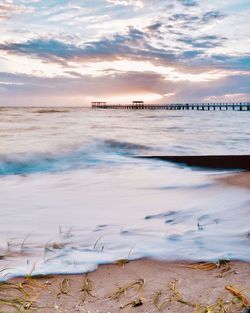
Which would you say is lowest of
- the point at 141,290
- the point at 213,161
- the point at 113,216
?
the point at 213,161

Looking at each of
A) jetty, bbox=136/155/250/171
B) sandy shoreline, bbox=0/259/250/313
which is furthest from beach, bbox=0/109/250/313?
jetty, bbox=136/155/250/171

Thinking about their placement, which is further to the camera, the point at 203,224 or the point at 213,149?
the point at 213,149

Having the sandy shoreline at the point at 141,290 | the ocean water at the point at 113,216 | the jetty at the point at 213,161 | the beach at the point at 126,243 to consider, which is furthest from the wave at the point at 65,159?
the sandy shoreline at the point at 141,290

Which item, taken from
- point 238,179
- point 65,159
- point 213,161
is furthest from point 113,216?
point 65,159

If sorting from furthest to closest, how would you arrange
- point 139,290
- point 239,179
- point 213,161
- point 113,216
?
point 213,161, point 239,179, point 113,216, point 139,290

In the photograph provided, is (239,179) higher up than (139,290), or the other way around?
(139,290)

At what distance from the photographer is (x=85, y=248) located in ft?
11.0

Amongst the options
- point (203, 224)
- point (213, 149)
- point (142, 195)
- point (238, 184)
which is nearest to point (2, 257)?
point (203, 224)

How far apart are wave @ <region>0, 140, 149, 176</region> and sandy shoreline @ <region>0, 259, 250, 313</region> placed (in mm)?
6208

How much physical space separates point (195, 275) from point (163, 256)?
49 cm

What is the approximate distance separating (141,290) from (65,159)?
818cm

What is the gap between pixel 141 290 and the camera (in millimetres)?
2439

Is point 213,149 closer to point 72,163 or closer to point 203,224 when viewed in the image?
point 72,163

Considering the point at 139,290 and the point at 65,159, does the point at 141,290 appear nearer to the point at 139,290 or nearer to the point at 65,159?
the point at 139,290
